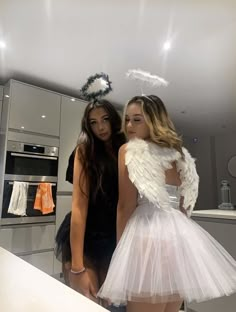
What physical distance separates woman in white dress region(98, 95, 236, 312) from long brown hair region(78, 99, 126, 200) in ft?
0.40

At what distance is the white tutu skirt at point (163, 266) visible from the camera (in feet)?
2.50

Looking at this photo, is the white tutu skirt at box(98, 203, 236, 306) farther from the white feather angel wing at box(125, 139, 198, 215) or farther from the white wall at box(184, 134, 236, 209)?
the white wall at box(184, 134, 236, 209)

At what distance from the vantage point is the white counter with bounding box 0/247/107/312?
0.42 meters

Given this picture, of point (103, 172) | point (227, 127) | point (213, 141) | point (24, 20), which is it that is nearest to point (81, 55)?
point (24, 20)

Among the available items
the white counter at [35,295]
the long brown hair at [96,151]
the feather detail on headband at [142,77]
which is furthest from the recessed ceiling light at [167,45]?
the white counter at [35,295]

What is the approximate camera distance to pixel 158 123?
0.96 m

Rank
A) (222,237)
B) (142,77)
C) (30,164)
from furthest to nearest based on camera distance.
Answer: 1. (30,164)
2. (222,237)
3. (142,77)

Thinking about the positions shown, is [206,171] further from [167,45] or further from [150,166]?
[150,166]

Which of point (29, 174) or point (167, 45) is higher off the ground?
point (167, 45)

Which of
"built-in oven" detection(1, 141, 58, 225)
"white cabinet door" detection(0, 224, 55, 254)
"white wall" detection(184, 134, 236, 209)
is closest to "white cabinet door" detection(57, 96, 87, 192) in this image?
"built-in oven" detection(1, 141, 58, 225)

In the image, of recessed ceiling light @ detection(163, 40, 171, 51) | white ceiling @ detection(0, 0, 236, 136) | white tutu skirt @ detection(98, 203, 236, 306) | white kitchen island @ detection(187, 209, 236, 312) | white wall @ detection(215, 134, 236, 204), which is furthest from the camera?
white wall @ detection(215, 134, 236, 204)

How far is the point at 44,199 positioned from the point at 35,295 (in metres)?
1.99

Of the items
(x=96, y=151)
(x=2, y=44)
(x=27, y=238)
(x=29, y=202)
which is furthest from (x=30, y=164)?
(x=96, y=151)

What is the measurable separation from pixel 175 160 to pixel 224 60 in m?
1.62
